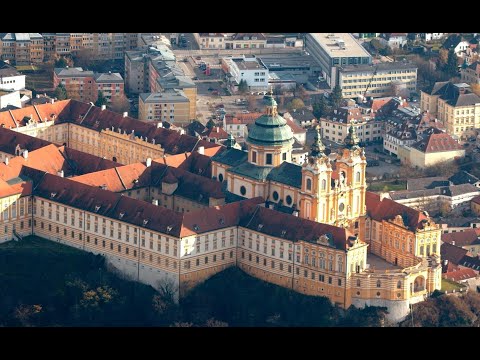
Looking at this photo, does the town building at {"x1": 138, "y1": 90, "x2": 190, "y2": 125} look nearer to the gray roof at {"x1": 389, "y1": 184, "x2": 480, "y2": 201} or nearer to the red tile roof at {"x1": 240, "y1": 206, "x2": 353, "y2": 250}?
the gray roof at {"x1": 389, "y1": 184, "x2": 480, "y2": 201}

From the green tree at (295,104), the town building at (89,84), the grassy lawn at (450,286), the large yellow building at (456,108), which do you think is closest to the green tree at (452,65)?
the large yellow building at (456,108)

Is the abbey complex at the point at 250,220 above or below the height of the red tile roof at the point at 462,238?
above

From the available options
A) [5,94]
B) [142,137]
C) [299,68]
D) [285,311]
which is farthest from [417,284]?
[299,68]

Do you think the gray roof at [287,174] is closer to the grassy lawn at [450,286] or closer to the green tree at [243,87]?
the grassy lawn at [450,286]

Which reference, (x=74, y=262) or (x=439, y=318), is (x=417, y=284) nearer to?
(x=439, y=318)

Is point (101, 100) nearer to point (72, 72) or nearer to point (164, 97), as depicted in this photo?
point (164, 97)

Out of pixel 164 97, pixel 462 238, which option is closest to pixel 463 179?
pixel 462 238

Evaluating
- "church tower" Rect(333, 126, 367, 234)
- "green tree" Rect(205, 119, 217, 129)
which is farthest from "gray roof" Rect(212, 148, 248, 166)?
"green tree" Rect(205, 119, 217, 129)
